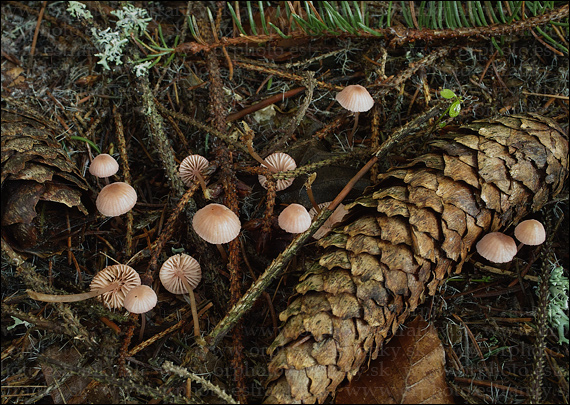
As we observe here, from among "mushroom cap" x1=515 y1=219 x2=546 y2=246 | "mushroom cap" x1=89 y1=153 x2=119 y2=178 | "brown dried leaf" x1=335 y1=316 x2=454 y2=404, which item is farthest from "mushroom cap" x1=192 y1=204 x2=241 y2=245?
"mushroom cap" x1=515 y1=219 x2=546 y2=246

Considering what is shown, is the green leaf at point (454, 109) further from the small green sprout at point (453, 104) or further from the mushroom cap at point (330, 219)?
the mushroom cap at point (330, 219)

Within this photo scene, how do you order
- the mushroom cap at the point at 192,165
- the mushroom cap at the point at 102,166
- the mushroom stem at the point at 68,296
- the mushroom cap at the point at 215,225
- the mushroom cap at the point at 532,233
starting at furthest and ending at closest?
the mushroom cap at the point at 192,165 → the mushroom cap at the point at 102,166 → the mushroom cap at the point at 532,233 → the mushroom cap at the point at 215,225 → the mushroom stem at the point at 68,296

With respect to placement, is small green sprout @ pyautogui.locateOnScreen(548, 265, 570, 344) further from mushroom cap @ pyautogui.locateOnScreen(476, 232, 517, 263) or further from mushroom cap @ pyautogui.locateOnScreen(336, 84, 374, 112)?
mushroom cap @ pyautogui.locateOnScreen(336, 84, 374, 112)

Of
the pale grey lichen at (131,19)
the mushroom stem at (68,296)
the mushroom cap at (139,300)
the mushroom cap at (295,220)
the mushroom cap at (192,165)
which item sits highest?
the pale grey lichen at (131,19)

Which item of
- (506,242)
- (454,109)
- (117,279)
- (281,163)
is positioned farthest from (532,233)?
(117,279)

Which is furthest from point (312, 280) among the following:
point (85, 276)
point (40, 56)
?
point (40, 56)

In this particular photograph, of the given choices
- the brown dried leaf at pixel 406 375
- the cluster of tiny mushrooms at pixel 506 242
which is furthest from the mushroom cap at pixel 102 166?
the cluster of tiny mushrooms at pixel 506 242

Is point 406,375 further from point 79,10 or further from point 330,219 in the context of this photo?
point 79,10
